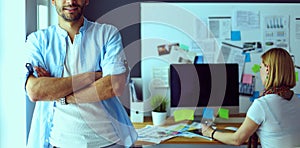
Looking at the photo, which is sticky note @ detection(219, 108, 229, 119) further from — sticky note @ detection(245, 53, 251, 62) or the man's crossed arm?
the man's crossed arm

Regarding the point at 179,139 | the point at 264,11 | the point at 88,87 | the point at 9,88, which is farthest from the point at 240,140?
the point at 264,11

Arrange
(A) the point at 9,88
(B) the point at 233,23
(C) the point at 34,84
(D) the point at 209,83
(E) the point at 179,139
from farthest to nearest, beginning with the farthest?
(B) the point at 233,23, (D) the point at 209,83, (E) the point at 179,139, (A) the point at 9,88, (C) the point at 34,84

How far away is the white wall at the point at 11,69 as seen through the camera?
2.12 meters

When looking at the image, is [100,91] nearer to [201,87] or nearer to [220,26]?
[201,87]

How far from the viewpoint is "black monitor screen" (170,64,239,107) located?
3211 mm

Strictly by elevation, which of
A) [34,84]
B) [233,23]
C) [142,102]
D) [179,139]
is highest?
[233,23]

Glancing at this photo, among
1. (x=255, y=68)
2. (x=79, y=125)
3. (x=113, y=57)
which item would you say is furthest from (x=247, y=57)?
(x=79, y=125)

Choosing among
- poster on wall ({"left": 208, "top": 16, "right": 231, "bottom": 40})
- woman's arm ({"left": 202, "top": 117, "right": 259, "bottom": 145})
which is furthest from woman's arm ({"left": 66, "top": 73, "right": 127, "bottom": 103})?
poster on wall ({"left": 208, "top": 16, "right": 231, "bottom": 40})

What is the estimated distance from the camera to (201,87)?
3.21 m

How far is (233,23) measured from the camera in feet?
11.3

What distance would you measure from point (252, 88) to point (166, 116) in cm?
81

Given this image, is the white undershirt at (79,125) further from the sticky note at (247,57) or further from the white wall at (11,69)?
the sticky note at (247,57)

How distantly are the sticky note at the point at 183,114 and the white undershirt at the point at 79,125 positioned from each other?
1.33 metres

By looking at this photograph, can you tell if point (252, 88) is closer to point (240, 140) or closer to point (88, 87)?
point (240, 140)
